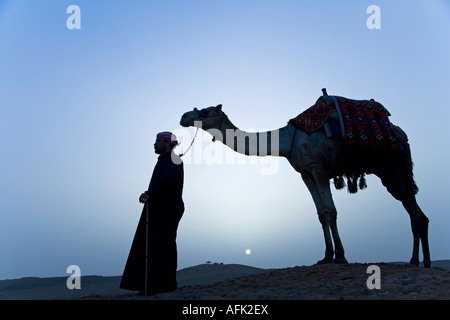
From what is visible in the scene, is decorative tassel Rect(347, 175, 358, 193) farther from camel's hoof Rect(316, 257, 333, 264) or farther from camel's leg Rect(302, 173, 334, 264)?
camel's hoof Rect(316, 257, 333, 264)

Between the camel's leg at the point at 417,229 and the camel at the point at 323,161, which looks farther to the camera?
the camel's leg at the point at 417,229

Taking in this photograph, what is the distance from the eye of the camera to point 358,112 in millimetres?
10531

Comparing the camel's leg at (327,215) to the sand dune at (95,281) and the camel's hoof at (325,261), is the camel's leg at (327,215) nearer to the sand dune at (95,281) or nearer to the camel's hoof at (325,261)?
the camel's hoof at (325,261)

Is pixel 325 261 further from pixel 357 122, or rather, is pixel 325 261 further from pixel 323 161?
pixel 357 122

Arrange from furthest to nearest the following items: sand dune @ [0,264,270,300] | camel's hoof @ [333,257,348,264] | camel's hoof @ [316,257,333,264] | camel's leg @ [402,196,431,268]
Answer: sand dune @ [0,264,270,300]
camel's leg @ [402,196,431,268]
camel's hoof @ [316,257,333,264]
camel's hoof @ [333,257,348,264]

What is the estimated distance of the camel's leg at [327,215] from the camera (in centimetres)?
977

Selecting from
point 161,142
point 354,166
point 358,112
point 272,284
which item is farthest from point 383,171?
point 161,142

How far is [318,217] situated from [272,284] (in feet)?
7.65

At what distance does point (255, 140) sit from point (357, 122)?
2120 millimetres

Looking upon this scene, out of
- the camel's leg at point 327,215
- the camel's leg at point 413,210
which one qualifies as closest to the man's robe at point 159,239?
the camel's leg at point 327,215

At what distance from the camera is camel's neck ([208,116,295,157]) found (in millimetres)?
10188

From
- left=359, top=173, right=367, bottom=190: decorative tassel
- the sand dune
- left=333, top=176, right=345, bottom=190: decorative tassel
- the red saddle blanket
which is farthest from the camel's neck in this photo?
the sand dune

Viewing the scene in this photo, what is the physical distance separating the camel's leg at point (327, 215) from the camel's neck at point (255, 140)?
2.94ft
